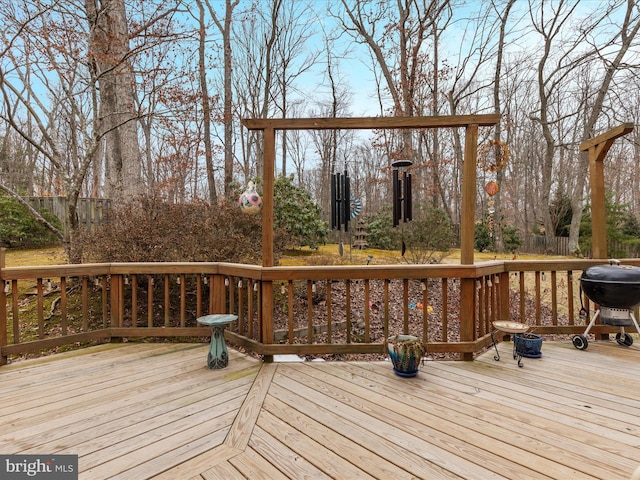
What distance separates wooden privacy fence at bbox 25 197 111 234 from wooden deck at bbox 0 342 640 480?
2865 mm

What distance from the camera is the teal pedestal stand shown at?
278 cm

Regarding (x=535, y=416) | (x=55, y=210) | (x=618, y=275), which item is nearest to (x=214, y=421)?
(x=535, y=416)

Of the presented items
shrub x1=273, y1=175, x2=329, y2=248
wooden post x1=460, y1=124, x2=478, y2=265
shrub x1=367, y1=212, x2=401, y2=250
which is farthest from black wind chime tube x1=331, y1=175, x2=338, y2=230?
shrub x1=367, y1=212, x2=401, y2=250

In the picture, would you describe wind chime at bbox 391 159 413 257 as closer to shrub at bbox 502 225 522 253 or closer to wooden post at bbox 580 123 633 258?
wooden post at bbox 580 123 633 258

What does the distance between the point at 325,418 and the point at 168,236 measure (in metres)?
3.46

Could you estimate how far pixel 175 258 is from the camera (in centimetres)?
436

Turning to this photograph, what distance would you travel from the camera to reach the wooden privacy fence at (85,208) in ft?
17.0

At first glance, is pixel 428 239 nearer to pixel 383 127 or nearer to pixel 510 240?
pixel 383 127

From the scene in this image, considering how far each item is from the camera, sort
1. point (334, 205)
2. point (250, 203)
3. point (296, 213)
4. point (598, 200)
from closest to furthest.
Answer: point (598, 200), point (250, 203), point (334, 205), point (296, 213)

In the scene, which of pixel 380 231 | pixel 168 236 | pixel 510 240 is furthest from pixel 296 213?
pixel 510 240

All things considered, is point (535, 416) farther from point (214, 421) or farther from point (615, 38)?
point (615, 38)

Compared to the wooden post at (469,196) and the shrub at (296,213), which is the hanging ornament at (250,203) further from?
the wooden post at (469,196)

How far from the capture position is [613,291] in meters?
3.01

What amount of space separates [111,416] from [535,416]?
8.85ft
